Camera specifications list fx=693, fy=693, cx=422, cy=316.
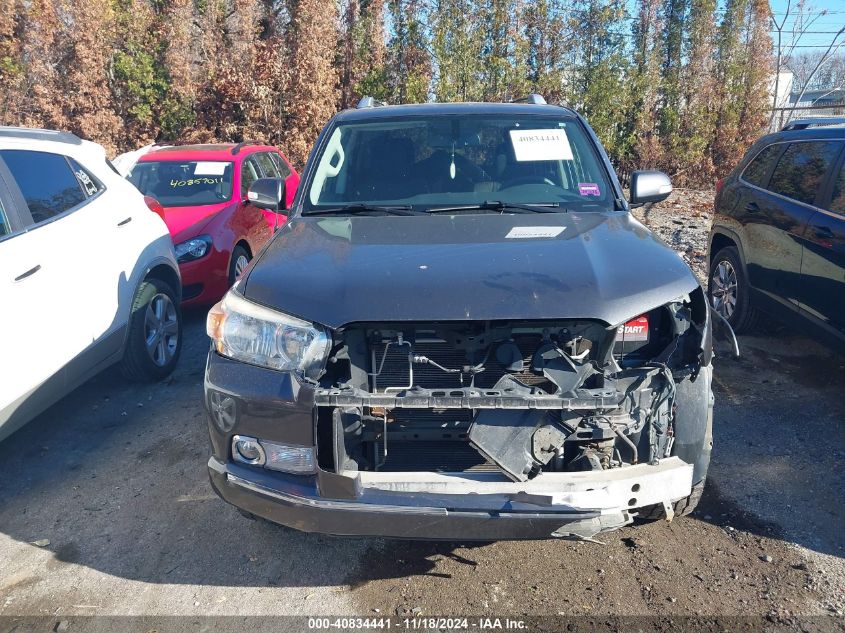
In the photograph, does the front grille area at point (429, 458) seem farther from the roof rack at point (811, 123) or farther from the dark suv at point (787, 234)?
the roof rack at point (811, 123)

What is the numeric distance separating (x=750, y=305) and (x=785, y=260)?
2.62 feet

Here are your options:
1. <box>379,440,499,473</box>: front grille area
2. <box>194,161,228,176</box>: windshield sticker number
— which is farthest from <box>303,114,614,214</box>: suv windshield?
<box>194,161,228,176</box>: windshield sticker number

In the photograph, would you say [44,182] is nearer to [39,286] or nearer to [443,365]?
[39,286]

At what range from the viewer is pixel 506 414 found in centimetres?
250

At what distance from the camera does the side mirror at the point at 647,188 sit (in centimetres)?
411

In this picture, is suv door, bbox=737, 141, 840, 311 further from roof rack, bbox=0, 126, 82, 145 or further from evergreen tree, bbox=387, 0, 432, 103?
evergreen tree, bbox=387, 0, 432, 103

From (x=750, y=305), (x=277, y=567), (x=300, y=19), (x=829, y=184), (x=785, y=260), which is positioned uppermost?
(x=300, y=19)

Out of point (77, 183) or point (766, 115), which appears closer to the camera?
point (77, 183)

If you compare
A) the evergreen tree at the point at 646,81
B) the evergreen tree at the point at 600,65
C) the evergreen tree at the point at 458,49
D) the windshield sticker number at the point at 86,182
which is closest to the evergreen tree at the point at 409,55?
the evergreen tree at the point at 458,49

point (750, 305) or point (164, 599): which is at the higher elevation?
point (750, 305)

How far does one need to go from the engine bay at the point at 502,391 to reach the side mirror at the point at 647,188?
1534 millimetres

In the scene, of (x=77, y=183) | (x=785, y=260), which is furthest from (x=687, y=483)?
(x=77, y=183)

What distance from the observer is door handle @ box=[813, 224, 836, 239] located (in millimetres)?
4661

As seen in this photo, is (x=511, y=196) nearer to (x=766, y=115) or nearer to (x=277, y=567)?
(x=277, y=567)
